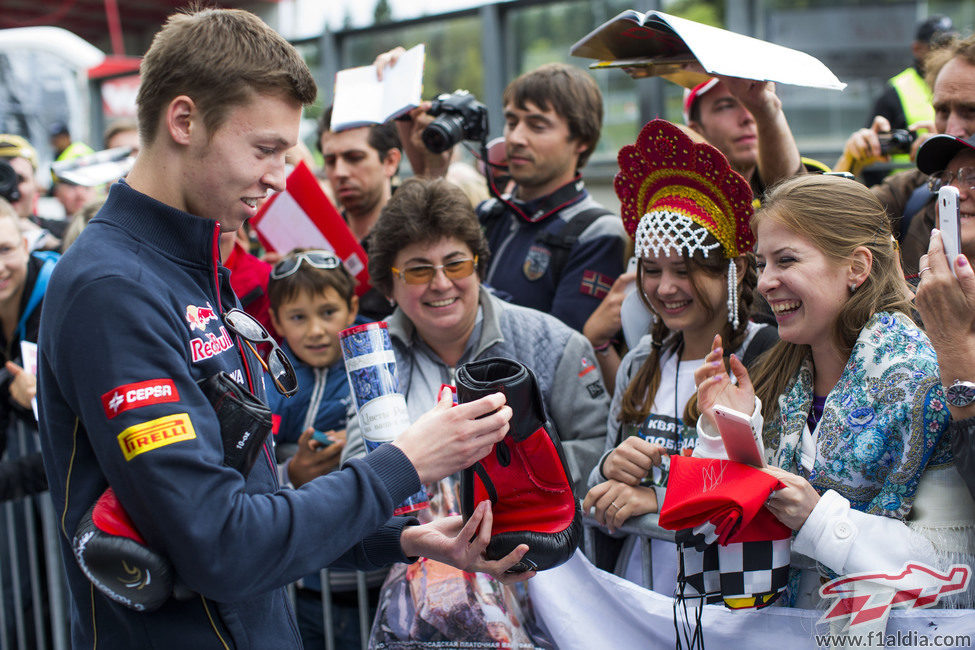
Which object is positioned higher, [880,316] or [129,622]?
[880,316]

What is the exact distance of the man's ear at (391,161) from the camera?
13.4 feet

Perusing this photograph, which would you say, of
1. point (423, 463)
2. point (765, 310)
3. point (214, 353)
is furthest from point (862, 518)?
point (214, 353)

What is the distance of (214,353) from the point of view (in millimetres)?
1619

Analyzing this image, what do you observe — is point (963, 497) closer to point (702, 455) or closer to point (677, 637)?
point (702, 455)

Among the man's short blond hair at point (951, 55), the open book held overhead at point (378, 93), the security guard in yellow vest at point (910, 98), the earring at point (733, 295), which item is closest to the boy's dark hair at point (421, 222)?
the open book held overhead at point (378, 93)

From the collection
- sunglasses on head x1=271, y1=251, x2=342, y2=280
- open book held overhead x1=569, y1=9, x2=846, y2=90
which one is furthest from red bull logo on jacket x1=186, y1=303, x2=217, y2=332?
sunglasses on head x1=271, y1=251, x2=342, y2=280

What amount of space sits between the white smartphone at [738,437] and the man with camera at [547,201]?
4.36 ft

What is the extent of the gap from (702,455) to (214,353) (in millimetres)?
1088

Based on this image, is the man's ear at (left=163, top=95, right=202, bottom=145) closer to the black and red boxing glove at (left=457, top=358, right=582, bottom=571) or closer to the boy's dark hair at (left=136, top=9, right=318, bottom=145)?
the boy's dark hair at (left=136, top=9, right=318, bottom=145)

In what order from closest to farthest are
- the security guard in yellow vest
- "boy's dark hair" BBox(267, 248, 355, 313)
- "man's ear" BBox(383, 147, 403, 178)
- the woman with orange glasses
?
1. the woman with orange glasses
2. "boy's dark hair" BBox(267, 248, 355, 313)
3. "man's ear" BBox(383, 147, 403, 178)
4. the security guard in yellow vest

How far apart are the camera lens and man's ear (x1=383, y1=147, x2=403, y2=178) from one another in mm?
636

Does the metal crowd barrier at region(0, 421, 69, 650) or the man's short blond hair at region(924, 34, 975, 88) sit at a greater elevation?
the man's short blond hair at region(924, 34, 975, 88)

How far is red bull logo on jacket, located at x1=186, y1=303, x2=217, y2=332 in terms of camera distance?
1591 mm

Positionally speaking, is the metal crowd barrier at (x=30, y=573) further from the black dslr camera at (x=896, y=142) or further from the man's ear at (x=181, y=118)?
the black dslr camera at (x=896, y=142)
